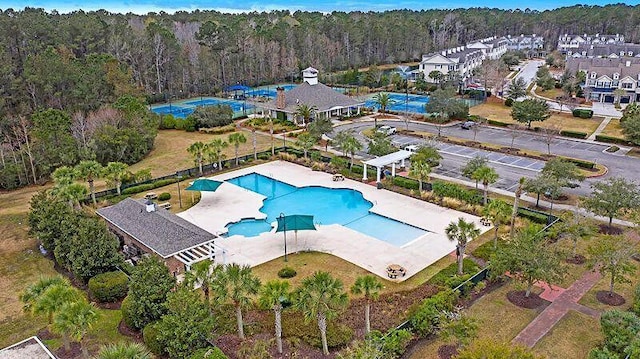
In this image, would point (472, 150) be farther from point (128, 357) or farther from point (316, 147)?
→ point (128, 357)

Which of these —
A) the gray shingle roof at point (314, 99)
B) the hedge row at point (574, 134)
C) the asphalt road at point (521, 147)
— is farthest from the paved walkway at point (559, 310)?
the gray shingle roof at point (314, 99)

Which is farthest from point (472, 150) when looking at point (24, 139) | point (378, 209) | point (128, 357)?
point (24, 139)

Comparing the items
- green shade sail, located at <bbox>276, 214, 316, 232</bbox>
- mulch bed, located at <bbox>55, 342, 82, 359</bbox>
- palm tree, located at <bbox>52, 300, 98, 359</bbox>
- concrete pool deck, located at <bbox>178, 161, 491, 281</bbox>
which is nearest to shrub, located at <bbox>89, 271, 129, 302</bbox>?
mulch bed, located at <bbox>55, 342, 82, 359</bbox>

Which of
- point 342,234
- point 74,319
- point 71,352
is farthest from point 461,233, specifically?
point 71,352

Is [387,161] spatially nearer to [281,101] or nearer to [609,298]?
[609,298]

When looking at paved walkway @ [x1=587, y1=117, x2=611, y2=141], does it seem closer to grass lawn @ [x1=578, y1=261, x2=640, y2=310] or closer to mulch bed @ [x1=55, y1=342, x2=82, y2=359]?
grass lawn @ [x1=578, y1=261, x2=640, y2=310]

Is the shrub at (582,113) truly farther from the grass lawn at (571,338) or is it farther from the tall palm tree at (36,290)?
the tall palm tree at (36,290)
